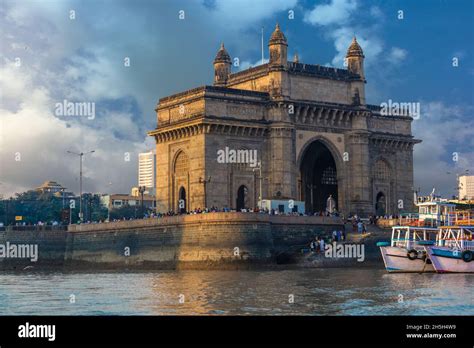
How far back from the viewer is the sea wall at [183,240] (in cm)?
7406

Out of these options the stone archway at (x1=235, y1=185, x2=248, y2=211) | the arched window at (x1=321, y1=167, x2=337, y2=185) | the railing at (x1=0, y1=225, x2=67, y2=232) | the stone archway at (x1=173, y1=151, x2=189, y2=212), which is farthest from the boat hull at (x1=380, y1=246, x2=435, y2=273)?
the railing at (x1=0, y1=225, x2=67, y2=232)

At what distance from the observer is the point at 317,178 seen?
99188mm

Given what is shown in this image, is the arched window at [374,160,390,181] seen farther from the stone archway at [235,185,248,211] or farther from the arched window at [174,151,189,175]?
the arched window at [174,151,189,175]

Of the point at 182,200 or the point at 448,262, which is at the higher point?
the point at 182,200

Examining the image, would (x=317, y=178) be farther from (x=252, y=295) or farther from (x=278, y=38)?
(x=252, y=295)

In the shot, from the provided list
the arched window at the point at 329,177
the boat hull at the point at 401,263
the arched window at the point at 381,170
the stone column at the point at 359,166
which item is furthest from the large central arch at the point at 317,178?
the boat hull at the point at 401,263

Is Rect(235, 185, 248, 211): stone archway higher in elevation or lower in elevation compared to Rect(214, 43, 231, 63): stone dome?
lower

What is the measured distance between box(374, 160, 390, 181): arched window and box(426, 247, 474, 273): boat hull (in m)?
36.2

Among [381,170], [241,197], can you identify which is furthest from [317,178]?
[241,197]

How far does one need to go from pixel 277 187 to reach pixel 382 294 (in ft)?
144

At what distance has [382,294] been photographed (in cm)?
4475

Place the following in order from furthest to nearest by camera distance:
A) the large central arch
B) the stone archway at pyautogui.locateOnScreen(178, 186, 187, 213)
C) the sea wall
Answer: the large central arch → the stone archway at pyautogui.locateOnScreen(178, 186, 187, 213) → the sea wall

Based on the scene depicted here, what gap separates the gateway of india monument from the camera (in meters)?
86.1

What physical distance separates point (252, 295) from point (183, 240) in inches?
1308
